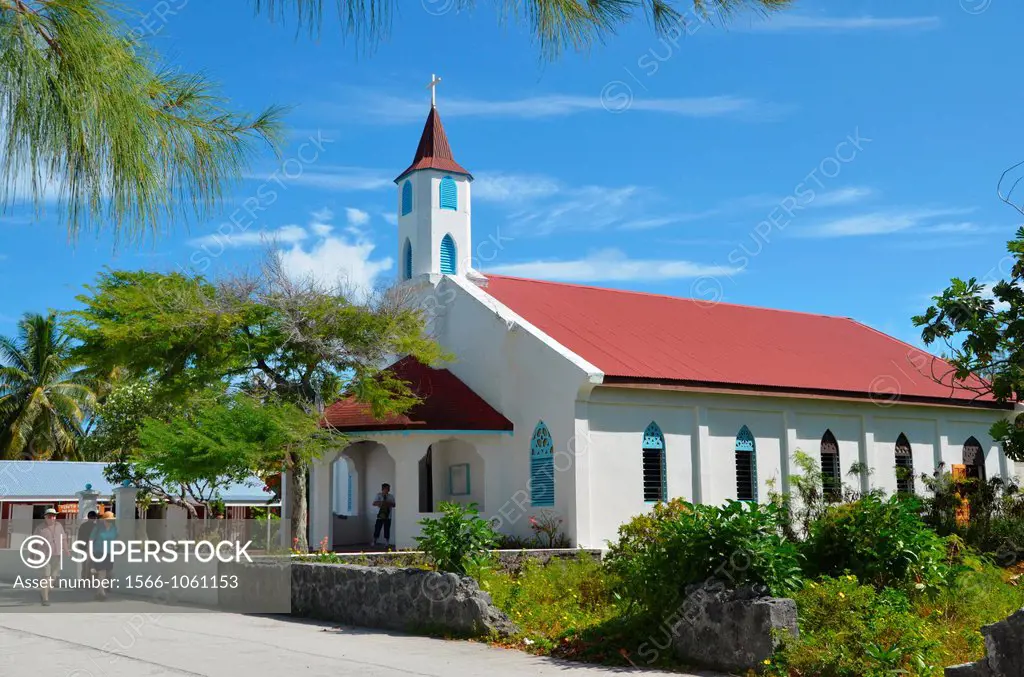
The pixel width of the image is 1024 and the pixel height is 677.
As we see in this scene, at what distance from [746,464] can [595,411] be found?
510 centimetres

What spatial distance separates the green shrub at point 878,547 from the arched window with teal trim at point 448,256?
1751 centimetres

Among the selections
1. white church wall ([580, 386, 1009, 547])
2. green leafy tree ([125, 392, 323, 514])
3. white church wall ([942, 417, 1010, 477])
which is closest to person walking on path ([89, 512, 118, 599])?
green leafy tree ([125, 392, 323, 514])

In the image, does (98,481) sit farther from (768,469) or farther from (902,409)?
(902,409)

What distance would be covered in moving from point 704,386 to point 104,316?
14.1 meters

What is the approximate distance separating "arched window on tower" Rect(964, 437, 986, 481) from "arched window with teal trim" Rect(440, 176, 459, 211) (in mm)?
16943

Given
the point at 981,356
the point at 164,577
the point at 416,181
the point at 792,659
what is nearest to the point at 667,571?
the point at 792,659

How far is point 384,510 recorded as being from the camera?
2608cm

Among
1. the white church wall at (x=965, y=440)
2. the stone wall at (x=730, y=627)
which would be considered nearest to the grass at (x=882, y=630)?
the stone wall at (x=730, y=627)

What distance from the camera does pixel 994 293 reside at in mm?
18391

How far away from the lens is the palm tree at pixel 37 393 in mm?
46406

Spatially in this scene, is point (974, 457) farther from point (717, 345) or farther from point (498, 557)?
point (498, 557)

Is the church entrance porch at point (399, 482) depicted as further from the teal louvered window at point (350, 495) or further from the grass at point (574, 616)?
the grass at point (574, 616)

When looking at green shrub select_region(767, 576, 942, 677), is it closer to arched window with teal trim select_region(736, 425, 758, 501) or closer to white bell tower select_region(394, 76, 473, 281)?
arched window with teal trim select_region(736, 425, 758, 501)

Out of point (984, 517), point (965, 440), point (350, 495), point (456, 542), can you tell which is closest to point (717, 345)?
point (965, 440)
